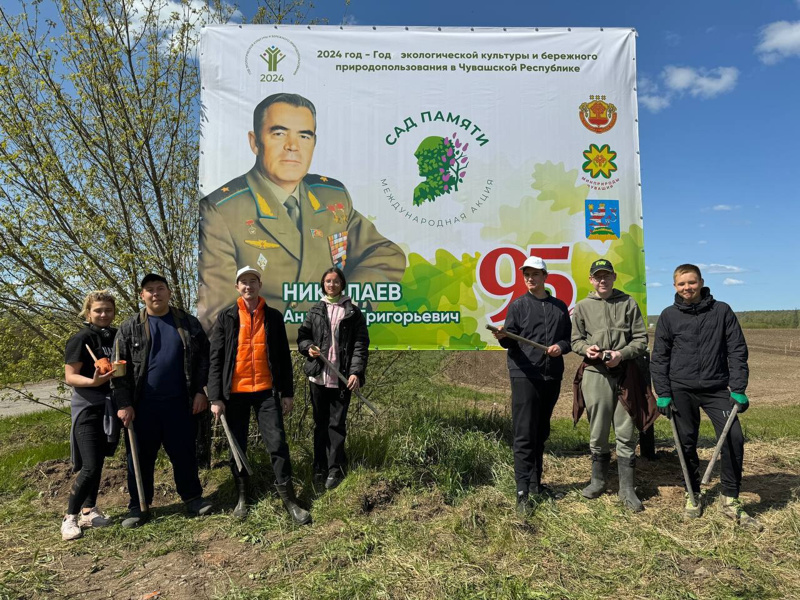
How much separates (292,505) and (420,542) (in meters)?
1.06

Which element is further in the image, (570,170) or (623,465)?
(570,170)

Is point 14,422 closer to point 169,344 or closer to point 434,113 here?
point 169,344

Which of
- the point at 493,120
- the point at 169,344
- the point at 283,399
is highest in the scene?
the point at 493,120

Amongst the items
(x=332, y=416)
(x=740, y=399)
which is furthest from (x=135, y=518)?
(x=740, y=399)

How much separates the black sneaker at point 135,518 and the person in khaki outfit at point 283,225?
5.58 feet

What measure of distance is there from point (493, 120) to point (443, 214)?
1112 millimetres

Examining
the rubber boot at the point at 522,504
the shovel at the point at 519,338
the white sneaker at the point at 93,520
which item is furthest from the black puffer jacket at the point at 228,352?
the rubber boot at the point at 522,504

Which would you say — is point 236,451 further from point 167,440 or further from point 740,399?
point 740,399

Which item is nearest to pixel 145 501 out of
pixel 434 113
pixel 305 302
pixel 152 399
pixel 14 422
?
pixel 152 399

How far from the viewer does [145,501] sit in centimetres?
380

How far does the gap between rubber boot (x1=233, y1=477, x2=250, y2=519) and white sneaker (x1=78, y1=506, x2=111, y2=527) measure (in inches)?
37.4

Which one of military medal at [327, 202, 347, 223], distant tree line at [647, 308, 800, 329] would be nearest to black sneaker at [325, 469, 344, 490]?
military medal at [327, 202, 347, 223]

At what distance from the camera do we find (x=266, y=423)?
389cm

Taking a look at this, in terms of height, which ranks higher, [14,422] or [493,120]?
[493,120]
